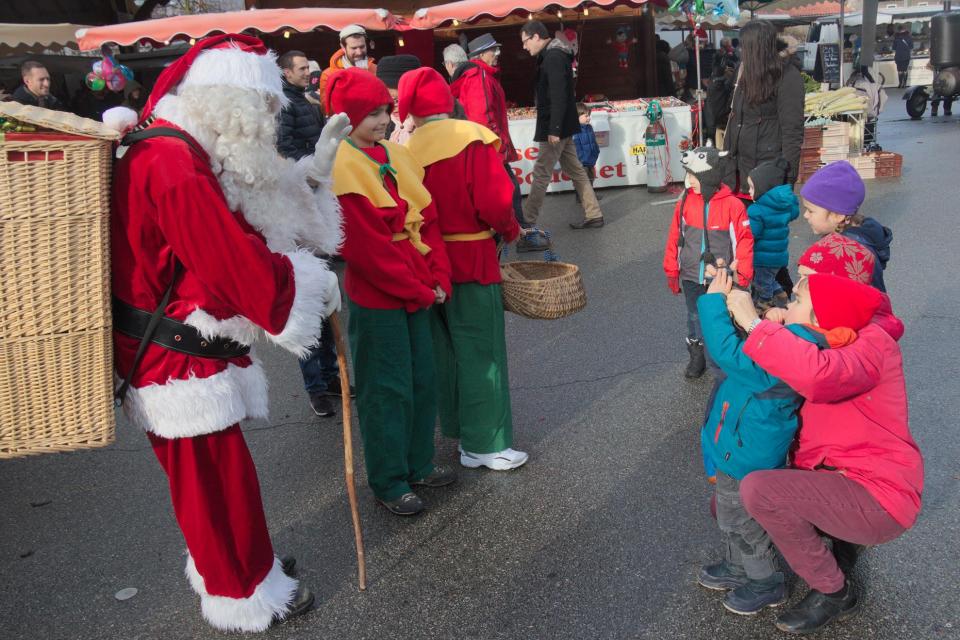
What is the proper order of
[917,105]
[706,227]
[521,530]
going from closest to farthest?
[521,530] → [706,227] → [917,105]

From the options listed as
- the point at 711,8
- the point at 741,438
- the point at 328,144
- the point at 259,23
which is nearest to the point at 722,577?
the point at 741,438

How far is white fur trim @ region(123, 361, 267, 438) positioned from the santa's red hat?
0.82 m

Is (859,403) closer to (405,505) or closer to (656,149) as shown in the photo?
(405,505)

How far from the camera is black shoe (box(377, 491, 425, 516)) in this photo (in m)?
3.58

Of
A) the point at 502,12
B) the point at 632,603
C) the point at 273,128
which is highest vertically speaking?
the point at 502,12

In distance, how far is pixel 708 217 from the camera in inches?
175

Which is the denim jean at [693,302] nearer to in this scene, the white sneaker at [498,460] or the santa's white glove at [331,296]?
the white sneaker at [498,460]

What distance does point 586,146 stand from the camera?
1004 centimetres

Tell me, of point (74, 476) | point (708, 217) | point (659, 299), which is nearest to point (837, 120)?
point (659, 299)

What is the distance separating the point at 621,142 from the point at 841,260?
8531 millimetres

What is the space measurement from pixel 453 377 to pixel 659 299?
281 cm

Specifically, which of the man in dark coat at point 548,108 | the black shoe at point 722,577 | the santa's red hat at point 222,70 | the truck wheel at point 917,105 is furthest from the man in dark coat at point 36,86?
the truck wheel at point 917,105

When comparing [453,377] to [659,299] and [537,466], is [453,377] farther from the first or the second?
[659,299]

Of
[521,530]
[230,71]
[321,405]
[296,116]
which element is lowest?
[521,530]
